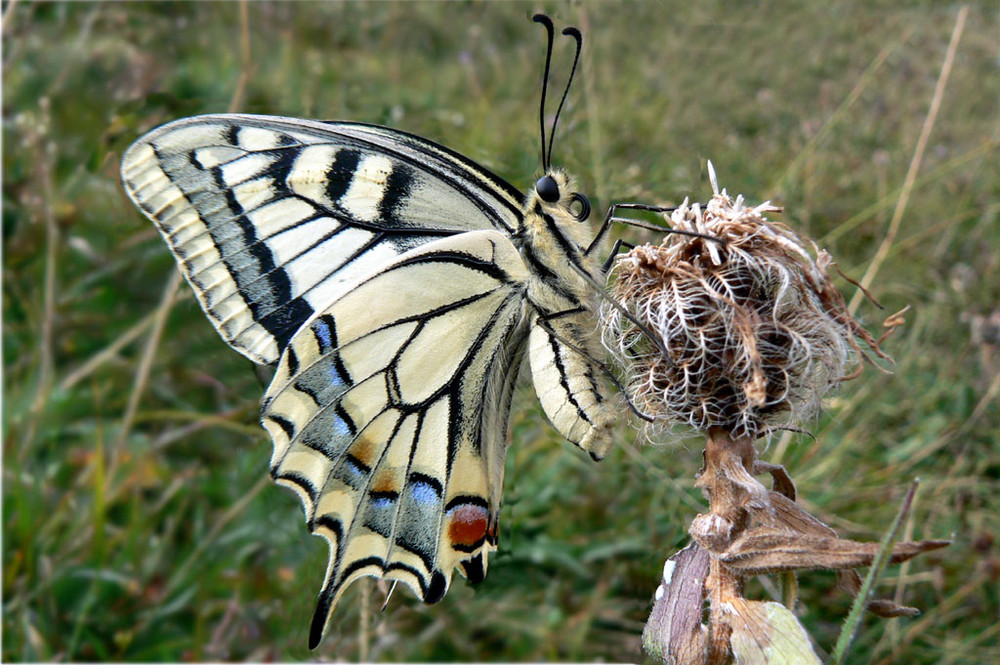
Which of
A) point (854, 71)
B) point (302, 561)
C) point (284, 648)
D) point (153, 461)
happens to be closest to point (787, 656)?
point (284, 648)

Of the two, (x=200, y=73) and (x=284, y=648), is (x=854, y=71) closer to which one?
(x=200, y=73)

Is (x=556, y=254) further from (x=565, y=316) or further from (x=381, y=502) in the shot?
(x=381, y=502)

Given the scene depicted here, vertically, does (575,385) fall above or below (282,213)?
below

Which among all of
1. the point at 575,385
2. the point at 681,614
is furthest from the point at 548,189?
the point at 681,614

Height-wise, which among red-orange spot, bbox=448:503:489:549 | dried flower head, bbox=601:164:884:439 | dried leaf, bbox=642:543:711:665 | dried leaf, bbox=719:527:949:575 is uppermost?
dried flower head, bbox=601:164:884:439

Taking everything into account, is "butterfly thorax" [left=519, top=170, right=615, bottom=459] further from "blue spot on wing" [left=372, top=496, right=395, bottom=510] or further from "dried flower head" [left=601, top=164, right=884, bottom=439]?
"blue spot on wing" [left=372, top=496, right=395, bottom=510]

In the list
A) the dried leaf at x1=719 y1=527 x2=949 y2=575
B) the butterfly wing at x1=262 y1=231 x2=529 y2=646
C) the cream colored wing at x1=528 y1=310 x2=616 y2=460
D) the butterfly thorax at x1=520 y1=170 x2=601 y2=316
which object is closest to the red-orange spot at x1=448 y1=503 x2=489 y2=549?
the butterfly wing at x1=262 y1=231 x2=529 y2=646

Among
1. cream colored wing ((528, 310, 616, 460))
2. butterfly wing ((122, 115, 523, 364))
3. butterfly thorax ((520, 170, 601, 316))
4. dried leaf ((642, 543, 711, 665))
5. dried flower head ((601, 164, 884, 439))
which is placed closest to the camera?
dried leaf ((642, 543, 711, 665))

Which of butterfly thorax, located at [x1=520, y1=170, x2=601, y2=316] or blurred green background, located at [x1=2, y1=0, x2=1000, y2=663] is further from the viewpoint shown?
blurred green background, located at [x1=2, y1=0, x2=1000, y2=663]
